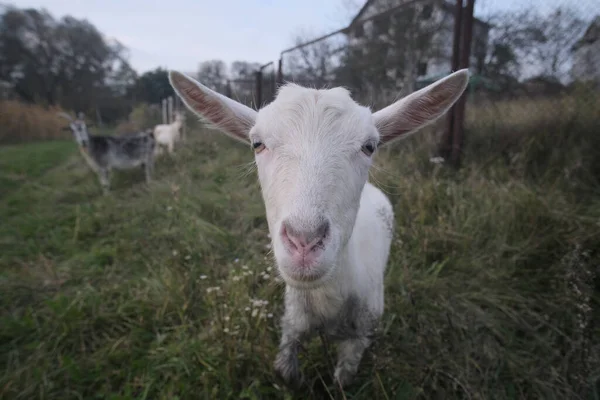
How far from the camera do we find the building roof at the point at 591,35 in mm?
3604

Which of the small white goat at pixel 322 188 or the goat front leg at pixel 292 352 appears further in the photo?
the goat front leg at pixel 292 352

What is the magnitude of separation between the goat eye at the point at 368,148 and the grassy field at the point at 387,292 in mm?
762

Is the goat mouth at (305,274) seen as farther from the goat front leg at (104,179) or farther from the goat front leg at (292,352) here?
the goat front leg at (104,179)

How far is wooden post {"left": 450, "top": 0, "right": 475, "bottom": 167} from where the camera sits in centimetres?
373

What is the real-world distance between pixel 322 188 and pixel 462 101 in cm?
393

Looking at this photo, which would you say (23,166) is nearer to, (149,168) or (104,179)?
(104,179)

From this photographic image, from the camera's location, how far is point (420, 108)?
1.58 metres

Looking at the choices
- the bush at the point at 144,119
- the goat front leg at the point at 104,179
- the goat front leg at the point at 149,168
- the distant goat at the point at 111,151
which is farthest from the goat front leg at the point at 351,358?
the bush at the point at 144,119

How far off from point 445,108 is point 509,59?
4.01 metres

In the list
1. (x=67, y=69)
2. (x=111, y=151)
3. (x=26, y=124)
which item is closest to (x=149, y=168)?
(x=111, y=151)

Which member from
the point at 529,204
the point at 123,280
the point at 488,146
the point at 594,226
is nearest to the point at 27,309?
the point at 123,280

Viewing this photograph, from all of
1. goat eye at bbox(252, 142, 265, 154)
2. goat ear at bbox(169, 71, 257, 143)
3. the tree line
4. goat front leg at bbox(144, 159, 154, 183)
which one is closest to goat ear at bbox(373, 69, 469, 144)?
goat eye at bbox(252, 142, 265, 154)

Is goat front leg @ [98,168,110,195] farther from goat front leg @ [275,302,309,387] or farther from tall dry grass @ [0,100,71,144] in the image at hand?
tall dry grass @ [0,100,71,144]

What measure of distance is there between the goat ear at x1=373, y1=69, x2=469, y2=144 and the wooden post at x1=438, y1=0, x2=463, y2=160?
2.87 m
